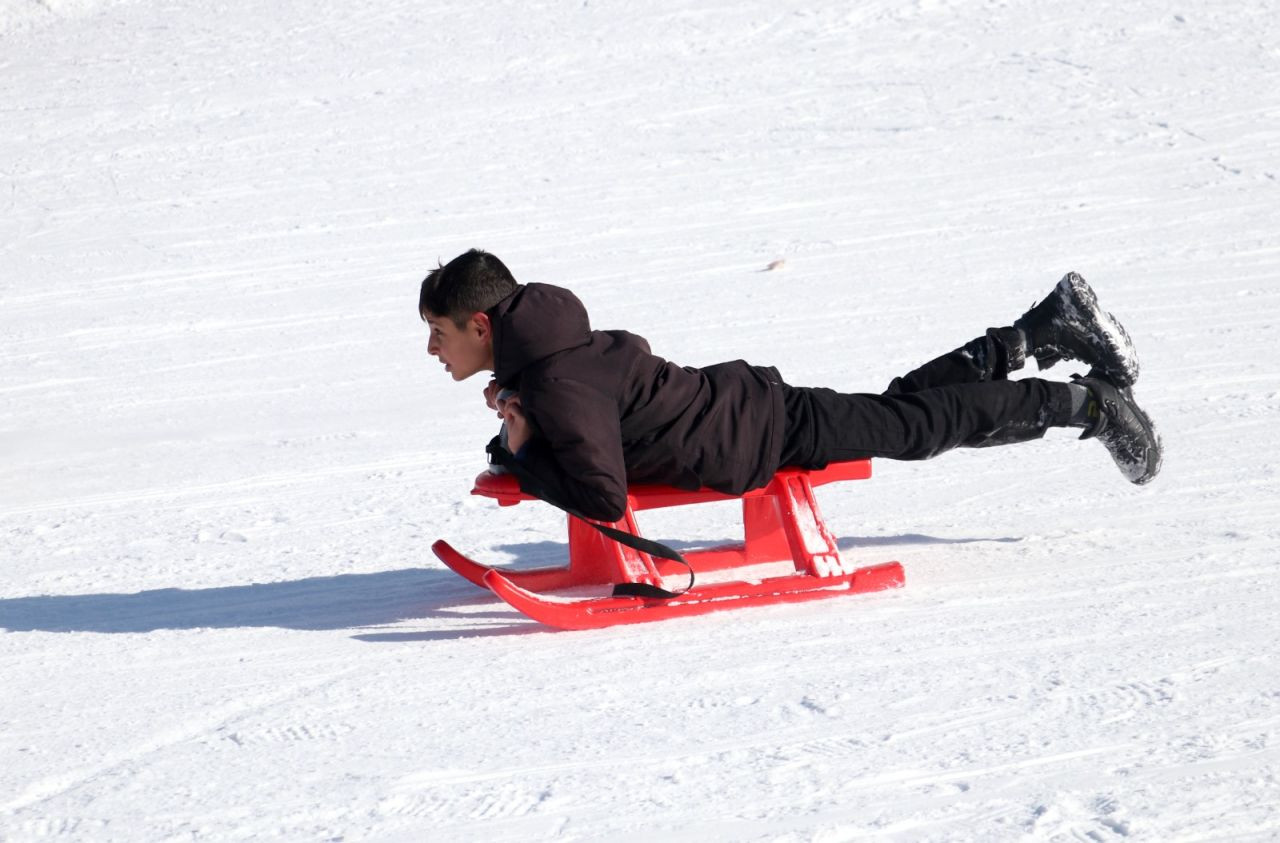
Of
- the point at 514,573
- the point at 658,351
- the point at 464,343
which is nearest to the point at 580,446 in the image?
the point at 464,343

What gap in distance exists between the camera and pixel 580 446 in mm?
2949

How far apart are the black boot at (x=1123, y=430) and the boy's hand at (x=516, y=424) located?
1298mm

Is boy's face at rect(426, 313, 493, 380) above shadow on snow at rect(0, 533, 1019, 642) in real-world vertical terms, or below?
above

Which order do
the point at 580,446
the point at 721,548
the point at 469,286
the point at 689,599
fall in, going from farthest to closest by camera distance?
the point at 721,548 → the point at 689,599 → the point at 469,286 → the point at 580,446

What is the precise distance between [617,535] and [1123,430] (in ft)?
3.90

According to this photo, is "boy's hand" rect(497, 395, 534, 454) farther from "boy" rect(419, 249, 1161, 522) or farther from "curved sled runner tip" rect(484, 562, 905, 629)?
"curved sled runner tip" rect(484, 562, 905, 629)

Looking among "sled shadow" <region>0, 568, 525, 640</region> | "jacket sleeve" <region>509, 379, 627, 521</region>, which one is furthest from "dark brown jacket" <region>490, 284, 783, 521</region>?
"sled shadow" <region>0, 568, 525, 640</region>

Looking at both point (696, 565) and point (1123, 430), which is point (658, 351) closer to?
point (696, 565)

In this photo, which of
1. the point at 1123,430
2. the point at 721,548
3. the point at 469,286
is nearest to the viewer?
the point at 469,286

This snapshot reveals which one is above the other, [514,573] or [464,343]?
[464,343]

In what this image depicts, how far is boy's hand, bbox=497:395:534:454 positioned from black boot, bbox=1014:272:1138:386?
48.1 inches

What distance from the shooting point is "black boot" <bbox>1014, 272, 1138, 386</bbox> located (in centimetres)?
353

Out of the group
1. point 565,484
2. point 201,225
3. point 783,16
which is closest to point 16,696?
point 565,484

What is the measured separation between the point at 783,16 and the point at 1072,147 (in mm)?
2581
